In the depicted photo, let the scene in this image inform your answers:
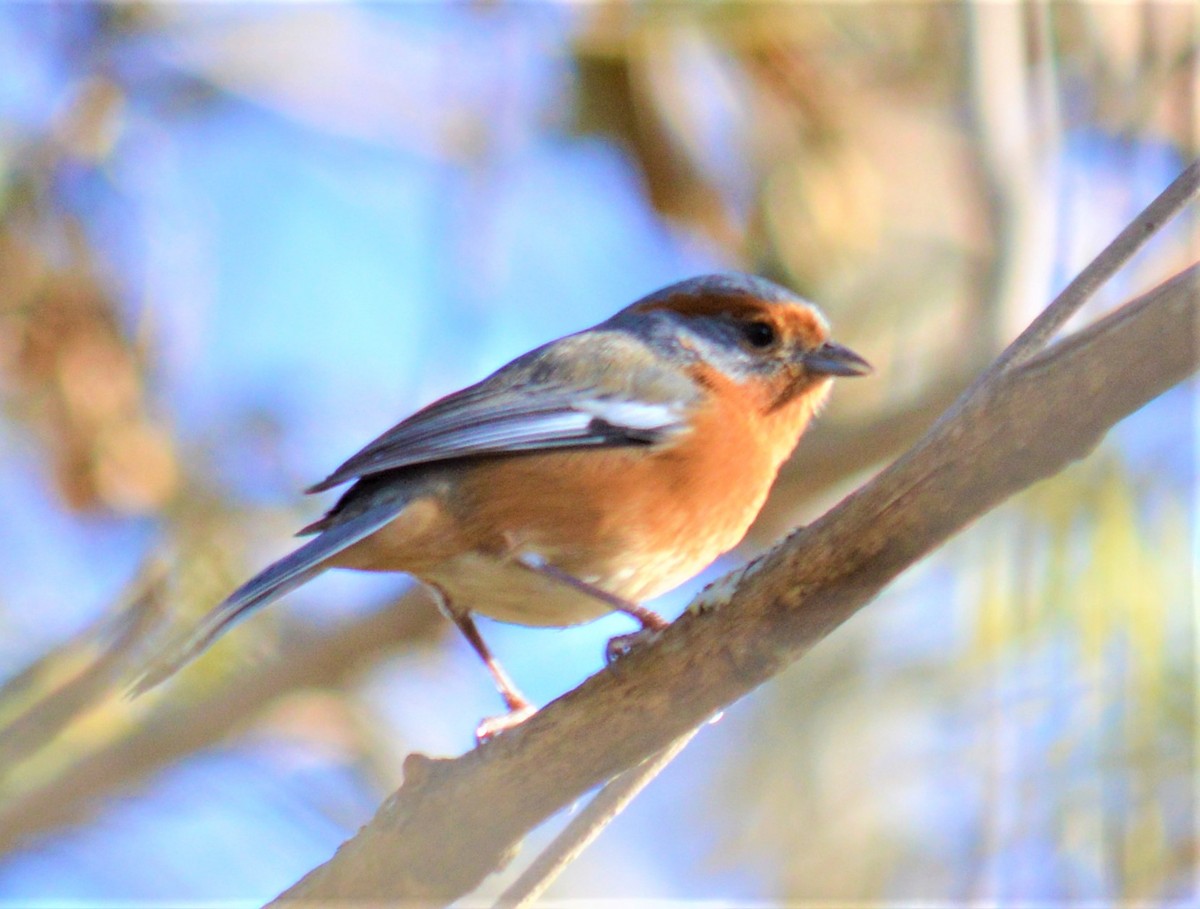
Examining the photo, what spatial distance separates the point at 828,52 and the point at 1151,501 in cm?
343

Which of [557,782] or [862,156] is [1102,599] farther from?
[862,156]

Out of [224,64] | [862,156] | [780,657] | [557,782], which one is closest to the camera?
[780,657]

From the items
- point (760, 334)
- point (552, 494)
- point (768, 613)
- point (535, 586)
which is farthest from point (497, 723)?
point (760, 334)

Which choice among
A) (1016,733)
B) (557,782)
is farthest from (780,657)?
(1016,733)

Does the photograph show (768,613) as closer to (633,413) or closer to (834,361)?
(633,413)

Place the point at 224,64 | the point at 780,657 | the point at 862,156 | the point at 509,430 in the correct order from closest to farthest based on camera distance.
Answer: the point at 780,657
the point at 509,430
the point at 224,64
the point at 862,156

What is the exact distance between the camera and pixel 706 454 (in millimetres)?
4246

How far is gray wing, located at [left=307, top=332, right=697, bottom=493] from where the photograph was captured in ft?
13.5

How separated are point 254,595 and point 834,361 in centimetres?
212

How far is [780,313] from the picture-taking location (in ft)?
15.6

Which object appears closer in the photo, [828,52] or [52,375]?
[52,375]

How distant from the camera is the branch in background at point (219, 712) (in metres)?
3.93

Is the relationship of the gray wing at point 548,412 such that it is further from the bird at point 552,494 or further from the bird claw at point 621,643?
the bird claw at point 621,643

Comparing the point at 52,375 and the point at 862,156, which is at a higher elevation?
the point at 52,375
